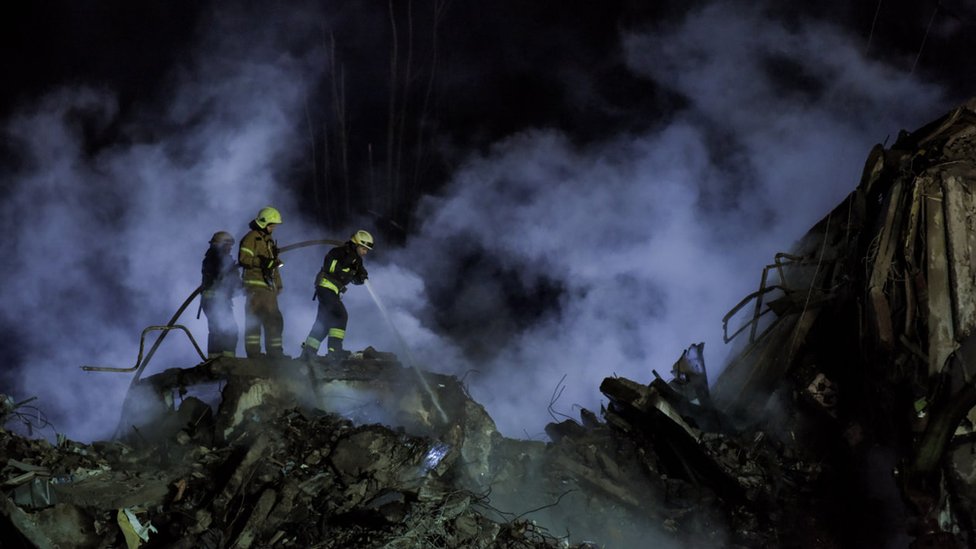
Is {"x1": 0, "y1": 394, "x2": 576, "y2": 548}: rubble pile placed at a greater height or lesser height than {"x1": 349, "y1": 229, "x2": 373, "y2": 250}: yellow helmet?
lesser

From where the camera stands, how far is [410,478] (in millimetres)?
5805

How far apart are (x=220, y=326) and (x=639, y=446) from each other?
16.6ft

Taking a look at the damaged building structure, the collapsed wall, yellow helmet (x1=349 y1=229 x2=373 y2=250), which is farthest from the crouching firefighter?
the collapsed wall

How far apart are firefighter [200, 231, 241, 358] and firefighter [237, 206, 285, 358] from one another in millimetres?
254

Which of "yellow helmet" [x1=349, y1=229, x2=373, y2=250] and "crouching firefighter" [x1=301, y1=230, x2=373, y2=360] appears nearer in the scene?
"crouching firefighter" [x1=301, y1=230, x2=373, y2=360]

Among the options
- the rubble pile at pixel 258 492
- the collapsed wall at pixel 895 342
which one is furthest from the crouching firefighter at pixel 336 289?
the collapsed wall at pixel 895 342

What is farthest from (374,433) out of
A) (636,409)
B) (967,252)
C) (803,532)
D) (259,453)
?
(967,252)

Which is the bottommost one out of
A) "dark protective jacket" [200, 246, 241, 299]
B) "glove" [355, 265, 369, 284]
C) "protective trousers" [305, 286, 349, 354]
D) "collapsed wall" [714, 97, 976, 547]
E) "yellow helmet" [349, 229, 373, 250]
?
"collapsed wall" [714, 97, 976, 547]

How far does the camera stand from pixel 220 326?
7.84 meters

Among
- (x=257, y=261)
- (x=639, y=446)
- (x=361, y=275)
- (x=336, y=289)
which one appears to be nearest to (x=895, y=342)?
(x=639, y=446)

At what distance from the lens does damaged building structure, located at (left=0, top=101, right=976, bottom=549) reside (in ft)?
16.9

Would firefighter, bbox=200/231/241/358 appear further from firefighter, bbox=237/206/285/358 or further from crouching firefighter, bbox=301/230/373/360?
crouching firefighter, bbox=301/230/373/360

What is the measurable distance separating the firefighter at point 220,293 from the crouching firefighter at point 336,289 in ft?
3.16

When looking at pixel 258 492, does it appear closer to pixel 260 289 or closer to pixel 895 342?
pixel 260 289
